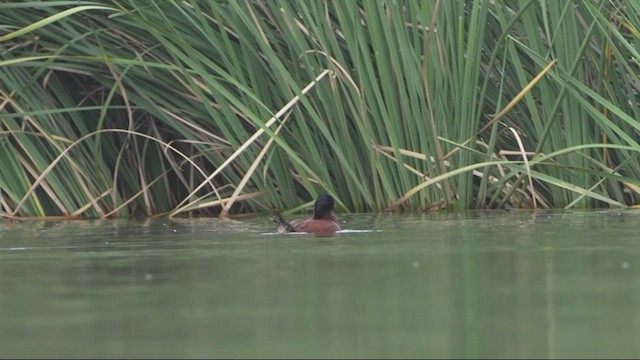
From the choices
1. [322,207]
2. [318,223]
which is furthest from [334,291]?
[322,207]

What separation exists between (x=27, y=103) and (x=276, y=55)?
160 cm

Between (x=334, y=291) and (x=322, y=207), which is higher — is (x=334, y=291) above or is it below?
below

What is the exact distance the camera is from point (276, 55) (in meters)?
9.93

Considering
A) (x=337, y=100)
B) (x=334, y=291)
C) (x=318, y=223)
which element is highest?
(x=337, y=100)

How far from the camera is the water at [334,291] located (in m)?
4.38

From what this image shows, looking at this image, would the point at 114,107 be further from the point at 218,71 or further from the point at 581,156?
the point at 581,156

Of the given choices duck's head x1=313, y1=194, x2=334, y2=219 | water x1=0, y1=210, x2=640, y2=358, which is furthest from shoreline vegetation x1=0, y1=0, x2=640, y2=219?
water x1=0, y1=210, x2=640, y2=358

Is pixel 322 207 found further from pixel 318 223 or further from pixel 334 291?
pixel 334 291

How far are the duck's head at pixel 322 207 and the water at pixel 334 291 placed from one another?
0.73 ft

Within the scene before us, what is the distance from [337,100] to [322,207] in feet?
3.53

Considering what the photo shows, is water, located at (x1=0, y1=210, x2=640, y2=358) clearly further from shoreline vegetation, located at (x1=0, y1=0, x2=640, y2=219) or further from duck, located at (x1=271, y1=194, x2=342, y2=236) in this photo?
shoreline vegetation, located at (x1=0, y1=0, x2=640, y2=219)

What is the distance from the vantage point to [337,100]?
9.66 m

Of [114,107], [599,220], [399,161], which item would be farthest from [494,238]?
[114,107]

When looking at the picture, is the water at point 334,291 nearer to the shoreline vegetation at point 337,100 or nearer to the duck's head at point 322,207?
the duck's head at point 322,207
